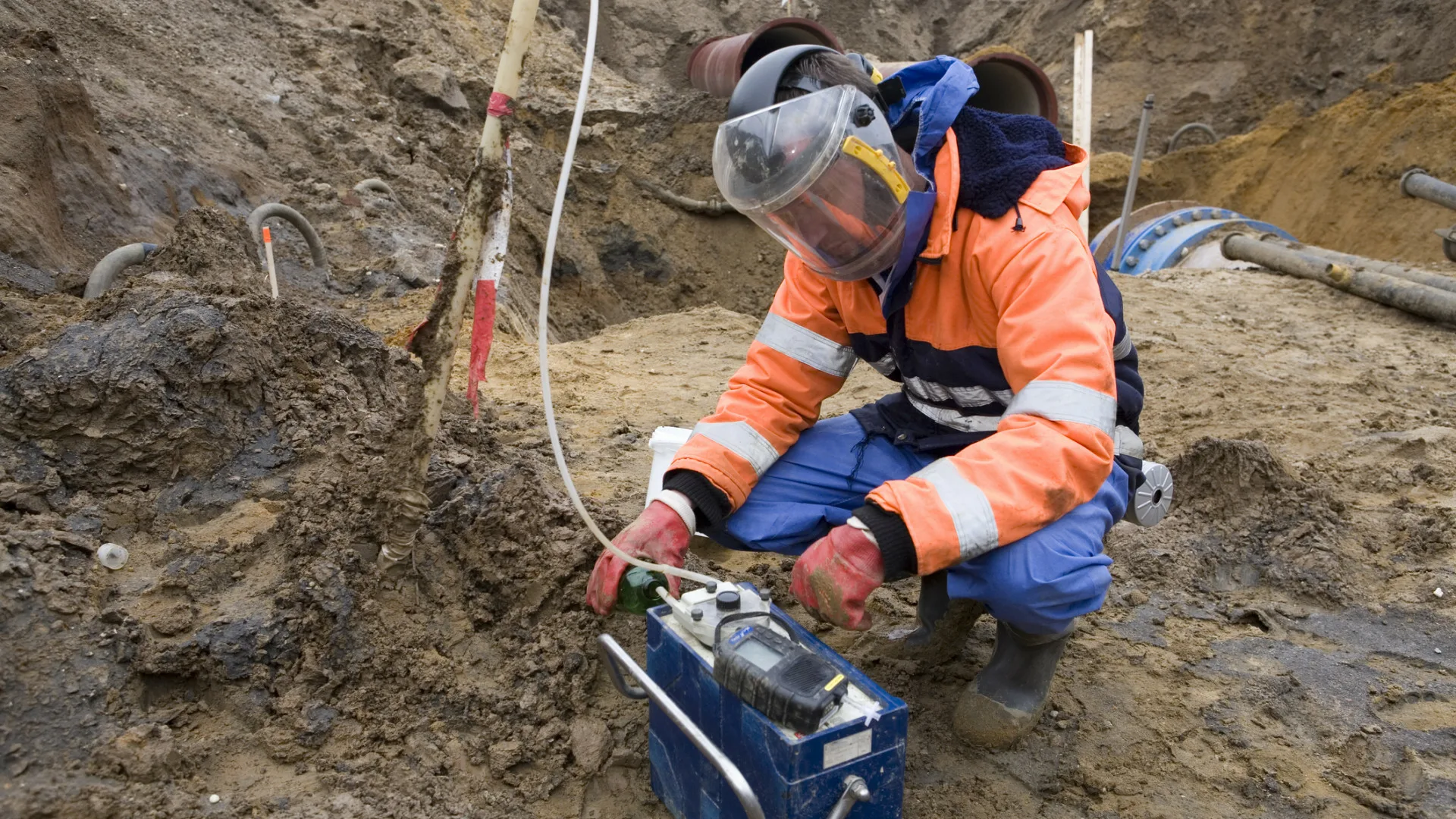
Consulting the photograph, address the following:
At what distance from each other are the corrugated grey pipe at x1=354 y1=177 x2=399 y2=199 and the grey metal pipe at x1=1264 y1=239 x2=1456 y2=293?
656 centimetres

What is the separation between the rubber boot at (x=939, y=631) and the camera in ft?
8.05

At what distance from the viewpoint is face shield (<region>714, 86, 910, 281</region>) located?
6.23 feet

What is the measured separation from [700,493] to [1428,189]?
7580 mm

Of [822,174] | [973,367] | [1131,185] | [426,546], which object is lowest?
[426,546]

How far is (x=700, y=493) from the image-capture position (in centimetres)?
219

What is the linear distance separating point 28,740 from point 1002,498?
179 centimetres

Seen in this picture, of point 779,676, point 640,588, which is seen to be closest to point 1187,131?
point 640,588

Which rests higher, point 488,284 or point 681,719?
point 488,284

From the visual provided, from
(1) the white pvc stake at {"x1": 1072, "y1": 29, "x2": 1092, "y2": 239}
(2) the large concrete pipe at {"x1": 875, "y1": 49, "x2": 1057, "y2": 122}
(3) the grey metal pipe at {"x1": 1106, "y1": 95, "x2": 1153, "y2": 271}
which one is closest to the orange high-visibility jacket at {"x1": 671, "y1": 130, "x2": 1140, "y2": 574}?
(2) the large concrete pipe at {"x1": 875, "y1": 49, "x2": 1057, "y2": 122}

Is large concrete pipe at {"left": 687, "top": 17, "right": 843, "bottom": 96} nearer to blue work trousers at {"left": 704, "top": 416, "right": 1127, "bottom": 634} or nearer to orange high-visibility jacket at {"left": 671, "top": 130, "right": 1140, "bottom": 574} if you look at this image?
orange high-visibility jacket at {"left": 671, "top": 130, "right": 1140, "bottom": 574}

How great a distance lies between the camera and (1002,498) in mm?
1806

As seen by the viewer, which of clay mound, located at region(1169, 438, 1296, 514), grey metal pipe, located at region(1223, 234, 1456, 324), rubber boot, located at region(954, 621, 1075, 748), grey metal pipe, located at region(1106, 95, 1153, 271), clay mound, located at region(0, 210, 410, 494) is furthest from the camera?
grey metal pipe, located at region(1106, 95, 1153, 271)

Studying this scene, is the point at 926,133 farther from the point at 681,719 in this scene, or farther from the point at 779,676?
the point at 681,719

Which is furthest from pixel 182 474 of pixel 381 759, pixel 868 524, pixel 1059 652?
pixel 1059 652
